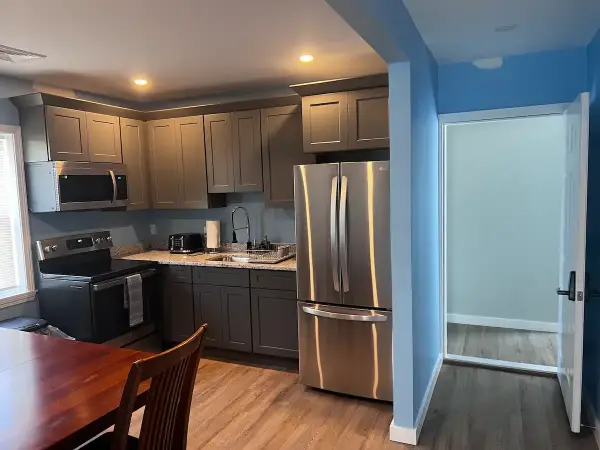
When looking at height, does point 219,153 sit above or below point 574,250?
above

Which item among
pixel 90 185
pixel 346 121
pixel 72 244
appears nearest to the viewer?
pixel 346 121

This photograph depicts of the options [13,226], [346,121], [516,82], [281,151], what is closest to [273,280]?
[281,151]

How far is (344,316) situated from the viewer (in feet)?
10.4

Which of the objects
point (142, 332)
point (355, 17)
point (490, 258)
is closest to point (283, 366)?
point (142, 332)

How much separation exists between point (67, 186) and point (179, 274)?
1.18m

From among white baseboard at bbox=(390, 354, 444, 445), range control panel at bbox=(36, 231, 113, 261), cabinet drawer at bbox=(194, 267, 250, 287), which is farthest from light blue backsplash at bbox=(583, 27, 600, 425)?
range control panel at bbox=(36, 231, 113, 261)

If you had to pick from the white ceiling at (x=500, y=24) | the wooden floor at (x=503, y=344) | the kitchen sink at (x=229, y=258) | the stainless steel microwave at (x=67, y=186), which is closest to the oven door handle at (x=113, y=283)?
the kitchen sink at (x=229, y=258)

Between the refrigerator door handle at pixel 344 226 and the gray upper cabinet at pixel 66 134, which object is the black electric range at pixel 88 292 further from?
the refrigerator door handle at pixel 344 226

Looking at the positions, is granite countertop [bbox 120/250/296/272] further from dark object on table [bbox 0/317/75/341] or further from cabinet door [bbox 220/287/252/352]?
dark object on table [bbox 0/317/75/341]

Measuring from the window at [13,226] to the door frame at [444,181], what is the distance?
3333 mm

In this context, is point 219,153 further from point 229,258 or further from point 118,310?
point 118,310

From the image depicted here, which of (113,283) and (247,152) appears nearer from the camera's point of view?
(113,283)

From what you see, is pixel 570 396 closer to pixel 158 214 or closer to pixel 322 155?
pixel 322 155

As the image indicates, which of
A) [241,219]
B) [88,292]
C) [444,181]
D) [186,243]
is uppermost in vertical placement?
[444,181]
